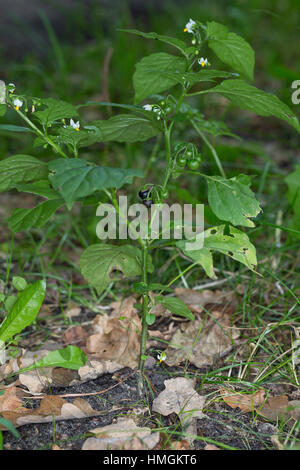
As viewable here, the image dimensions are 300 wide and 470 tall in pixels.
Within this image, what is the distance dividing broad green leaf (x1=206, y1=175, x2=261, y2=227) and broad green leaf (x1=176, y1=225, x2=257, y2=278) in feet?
0.29

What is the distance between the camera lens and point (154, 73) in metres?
1.43

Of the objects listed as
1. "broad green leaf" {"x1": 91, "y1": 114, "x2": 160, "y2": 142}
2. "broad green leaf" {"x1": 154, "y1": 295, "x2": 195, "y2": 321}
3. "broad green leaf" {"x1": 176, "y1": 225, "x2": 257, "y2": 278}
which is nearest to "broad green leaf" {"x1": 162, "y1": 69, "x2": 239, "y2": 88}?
"broad green leaf" {"x1": 91, "y1": 114, "x2": 160, "y2": 142}

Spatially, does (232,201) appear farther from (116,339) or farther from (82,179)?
(116,339)

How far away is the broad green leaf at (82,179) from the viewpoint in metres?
1.08

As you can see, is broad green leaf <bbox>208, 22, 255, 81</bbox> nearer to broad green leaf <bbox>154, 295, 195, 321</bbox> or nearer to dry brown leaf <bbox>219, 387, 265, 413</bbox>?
broad green leaf <bbox>154, 295, 195, 321</bbox>

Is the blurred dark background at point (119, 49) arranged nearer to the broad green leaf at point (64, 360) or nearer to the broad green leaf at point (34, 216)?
the broad green leaf at point (34, 216)

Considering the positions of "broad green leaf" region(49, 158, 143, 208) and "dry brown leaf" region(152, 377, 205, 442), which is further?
"dry brown leaf" region(152, 377, 205, 442)

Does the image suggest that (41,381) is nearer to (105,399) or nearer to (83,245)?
(105,399)

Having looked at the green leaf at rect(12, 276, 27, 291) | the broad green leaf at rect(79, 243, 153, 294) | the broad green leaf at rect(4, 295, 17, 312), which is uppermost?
the broad green leaf at rect(79, 243, 153, 294)

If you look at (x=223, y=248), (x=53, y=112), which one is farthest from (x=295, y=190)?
(x=53, y=112)

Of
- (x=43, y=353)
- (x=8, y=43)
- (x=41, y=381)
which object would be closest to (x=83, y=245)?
(x=43, y=353)

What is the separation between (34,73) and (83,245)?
2.50 m

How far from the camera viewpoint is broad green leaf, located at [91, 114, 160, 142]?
1.42m

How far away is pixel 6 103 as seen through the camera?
135cm
